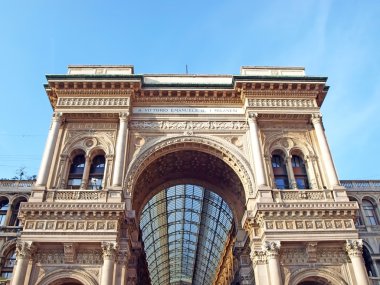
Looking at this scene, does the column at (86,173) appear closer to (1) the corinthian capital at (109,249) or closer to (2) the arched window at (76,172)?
(2) the arched window at (76,172)

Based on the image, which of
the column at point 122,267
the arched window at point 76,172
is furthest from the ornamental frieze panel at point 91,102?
the column at point 122,267

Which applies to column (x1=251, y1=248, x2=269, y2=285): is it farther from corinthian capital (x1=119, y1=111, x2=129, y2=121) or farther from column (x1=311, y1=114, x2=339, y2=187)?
corinthian capital (x1=119, y1=111, x2=129, y2=121)

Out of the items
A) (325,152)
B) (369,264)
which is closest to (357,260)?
(325,152)

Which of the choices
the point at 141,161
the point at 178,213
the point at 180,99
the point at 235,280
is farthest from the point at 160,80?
the point at 178,213

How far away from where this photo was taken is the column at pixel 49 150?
72.4 feet

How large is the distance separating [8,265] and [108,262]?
49.6ft

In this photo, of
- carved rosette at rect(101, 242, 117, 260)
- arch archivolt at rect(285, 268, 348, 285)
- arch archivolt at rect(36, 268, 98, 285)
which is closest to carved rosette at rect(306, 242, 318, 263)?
arch archivolt at rect(285, 268, 348, 285)

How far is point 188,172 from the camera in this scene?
28156 millimetres

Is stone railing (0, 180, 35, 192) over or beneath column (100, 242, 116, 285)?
over

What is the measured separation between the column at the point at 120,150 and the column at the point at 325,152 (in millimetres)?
12007

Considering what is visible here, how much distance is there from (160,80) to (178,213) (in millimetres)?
19457

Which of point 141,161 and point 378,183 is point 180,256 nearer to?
point 378,183

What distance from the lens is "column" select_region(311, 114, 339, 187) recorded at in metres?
22.5

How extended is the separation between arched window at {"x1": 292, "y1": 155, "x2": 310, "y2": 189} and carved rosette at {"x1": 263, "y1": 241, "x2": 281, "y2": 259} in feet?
16.0
